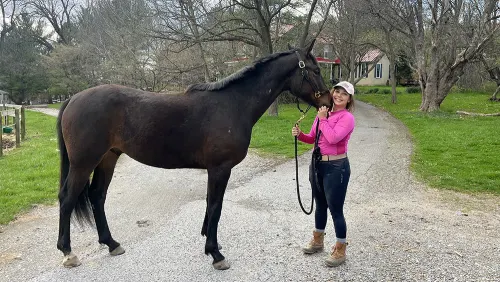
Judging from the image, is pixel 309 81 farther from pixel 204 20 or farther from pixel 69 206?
pixel 204 20

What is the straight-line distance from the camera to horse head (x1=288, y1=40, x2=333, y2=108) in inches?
158

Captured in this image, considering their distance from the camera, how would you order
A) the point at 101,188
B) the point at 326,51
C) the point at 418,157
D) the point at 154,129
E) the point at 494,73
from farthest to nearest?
1. the point at 326,51
2. the point at 494,73
3. the point at 418,157
4. the point at 101,188
5. the point at 154,129

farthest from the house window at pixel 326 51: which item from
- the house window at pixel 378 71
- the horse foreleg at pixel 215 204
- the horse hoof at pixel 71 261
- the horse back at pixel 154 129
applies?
the horse hoof at pixel 71 261

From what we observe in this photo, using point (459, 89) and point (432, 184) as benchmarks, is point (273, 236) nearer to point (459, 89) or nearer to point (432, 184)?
point (432, 184)

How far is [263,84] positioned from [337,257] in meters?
2.04

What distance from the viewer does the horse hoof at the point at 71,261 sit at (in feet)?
12.6

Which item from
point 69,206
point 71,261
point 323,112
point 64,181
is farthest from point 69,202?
point 323,112

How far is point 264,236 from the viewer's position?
467 cm

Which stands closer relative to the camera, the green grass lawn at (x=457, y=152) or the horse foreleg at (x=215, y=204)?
the horse foreleg at (x=215, y=204)

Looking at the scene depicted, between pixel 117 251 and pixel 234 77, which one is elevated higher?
pixel 234 77

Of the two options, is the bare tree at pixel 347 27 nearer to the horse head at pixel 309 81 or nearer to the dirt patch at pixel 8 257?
the horse head at pixel 309 81

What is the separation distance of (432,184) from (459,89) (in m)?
35.8

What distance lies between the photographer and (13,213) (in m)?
5.45

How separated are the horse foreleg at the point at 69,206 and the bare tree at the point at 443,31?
20255 mm
